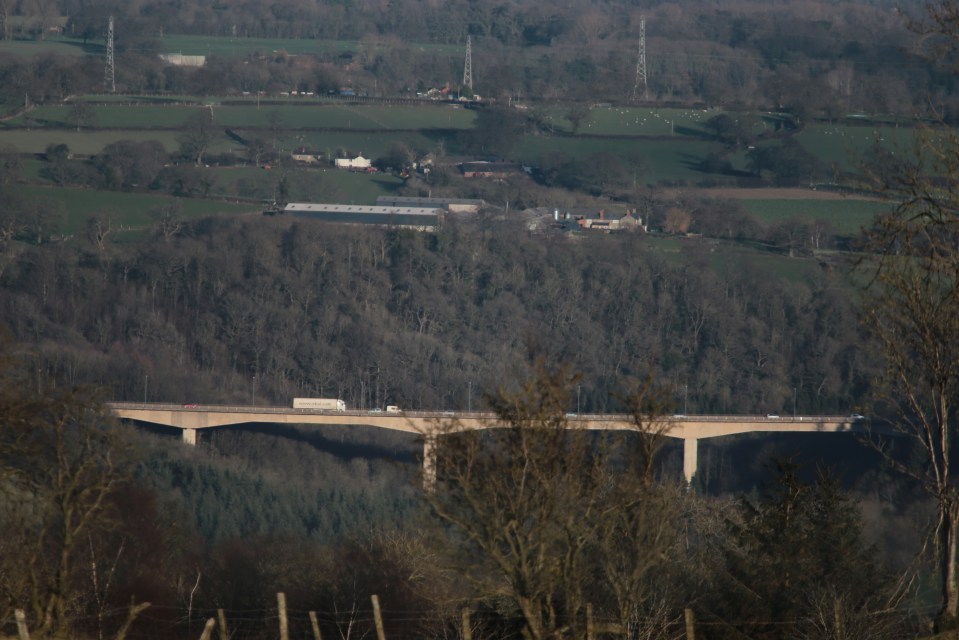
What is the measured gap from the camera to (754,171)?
243 feet

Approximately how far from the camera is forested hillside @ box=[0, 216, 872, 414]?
50.2 metres

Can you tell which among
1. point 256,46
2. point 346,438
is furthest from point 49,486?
point 256,46

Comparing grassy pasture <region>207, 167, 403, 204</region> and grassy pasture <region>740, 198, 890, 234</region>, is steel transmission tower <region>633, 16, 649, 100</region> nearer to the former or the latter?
grassy pasture <region>207, 167, 403, 204</region>

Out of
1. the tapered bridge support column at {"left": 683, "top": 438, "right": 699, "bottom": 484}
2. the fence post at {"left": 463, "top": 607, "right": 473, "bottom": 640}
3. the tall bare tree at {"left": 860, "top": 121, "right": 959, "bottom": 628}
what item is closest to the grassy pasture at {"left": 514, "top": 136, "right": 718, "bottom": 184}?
the tapered bridge support column at {"left": 683, "top": 438, "right": 699, "bottom": 484}

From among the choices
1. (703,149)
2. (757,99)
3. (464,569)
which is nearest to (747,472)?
(464,569)

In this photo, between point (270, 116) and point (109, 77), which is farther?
point (109, 77)

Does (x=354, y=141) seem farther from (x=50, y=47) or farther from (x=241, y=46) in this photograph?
(x=241, y=46)

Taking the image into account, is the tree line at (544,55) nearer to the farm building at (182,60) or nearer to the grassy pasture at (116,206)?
the farm building at (182,60)

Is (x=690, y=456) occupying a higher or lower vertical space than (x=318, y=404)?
lower

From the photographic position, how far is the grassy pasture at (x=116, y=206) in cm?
6150

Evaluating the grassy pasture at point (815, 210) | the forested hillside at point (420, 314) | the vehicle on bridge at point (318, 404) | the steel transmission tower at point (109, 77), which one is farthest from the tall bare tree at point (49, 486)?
the steel transmission tower at point (109, 77)

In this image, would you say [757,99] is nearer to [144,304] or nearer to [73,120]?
[73,120]

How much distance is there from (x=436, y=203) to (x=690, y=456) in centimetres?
2728

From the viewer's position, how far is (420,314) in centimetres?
5672
